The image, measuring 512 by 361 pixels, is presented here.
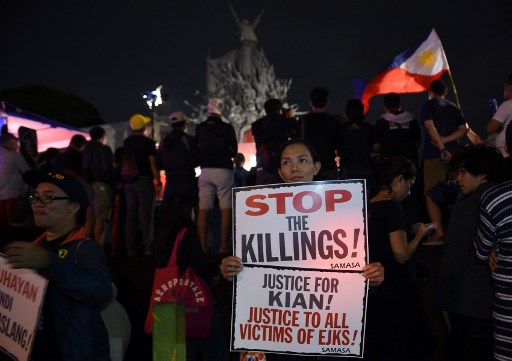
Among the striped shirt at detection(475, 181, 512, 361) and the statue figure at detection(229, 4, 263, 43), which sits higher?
the statue figure at detection(229, 4, 263, 43)

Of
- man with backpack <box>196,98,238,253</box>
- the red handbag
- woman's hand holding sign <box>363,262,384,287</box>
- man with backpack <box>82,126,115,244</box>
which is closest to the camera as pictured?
woman's hand holding sign <box>363,262,384,287</box>

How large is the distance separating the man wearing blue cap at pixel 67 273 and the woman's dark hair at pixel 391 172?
2.25 meters

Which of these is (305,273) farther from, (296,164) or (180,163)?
(180,163)

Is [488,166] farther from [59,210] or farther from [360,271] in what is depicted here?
[59,210]

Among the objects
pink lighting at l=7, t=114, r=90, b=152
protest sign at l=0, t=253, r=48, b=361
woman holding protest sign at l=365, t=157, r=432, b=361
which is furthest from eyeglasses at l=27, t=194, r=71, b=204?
pink lighting at l=7, t=114, r=90, b=152

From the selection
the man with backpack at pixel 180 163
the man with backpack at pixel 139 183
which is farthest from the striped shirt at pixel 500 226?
the man with backpack at pixel 139 183

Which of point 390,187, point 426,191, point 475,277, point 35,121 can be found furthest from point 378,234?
point 35,121

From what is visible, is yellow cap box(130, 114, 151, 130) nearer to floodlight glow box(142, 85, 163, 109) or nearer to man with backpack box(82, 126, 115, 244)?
man with backpack box(82, 126, 115, 244)

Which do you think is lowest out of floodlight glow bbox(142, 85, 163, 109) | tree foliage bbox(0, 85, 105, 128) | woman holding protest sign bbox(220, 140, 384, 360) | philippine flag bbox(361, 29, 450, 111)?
woman holding protest sign bbox(220, 140, 384, 360)

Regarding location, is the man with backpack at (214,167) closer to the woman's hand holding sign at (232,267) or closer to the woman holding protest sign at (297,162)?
the woman holding protest sign at (297,162)

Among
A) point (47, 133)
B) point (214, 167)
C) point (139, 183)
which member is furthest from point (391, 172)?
point (47, 133)

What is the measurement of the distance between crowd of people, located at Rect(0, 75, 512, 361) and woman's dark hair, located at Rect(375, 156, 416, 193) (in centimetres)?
1

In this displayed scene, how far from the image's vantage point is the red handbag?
15.4 ft

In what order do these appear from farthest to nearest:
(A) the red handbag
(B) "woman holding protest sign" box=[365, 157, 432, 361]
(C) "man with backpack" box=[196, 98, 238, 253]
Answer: (C) "man with backpack" box=[196, 98, 238, 253] → (A) the red handbag → (B) "woman holding protest sign" box=[365, 157, 432, 361]
